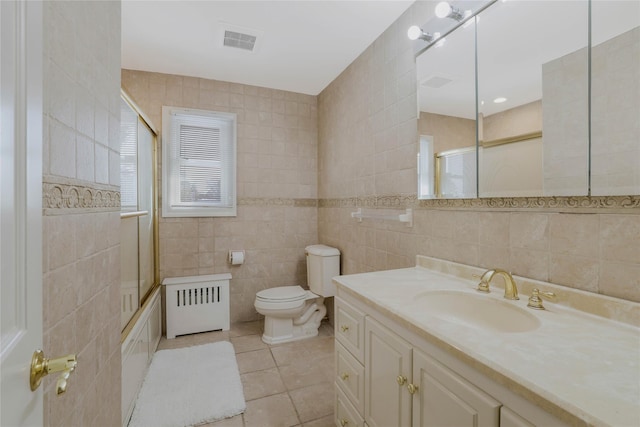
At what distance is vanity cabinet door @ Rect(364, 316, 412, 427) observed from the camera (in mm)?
1002

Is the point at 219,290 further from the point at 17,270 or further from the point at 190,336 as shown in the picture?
the point at 17,270

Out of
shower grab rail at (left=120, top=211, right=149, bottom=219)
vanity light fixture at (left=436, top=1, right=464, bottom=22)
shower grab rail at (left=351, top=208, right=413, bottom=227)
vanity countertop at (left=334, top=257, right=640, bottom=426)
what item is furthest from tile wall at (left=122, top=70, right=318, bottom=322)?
vanity countertop at (left=334, top=257, right=640, bottom=426)

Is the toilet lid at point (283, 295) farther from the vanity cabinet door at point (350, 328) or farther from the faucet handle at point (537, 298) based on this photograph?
the faucet handle at point (537, 298)

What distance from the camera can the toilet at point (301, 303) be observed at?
98.2 inches

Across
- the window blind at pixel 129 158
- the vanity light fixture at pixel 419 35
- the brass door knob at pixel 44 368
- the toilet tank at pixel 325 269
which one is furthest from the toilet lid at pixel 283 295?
the vanity light fixture at pixel 419 35

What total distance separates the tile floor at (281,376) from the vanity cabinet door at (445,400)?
3.17 ft

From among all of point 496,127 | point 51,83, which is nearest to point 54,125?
point 51,83

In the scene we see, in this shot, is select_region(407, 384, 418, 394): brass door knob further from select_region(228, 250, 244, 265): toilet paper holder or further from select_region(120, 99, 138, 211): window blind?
select_region(228, 250, 244, 265): toilet paper holder

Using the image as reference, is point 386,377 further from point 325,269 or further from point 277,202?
point 277,202

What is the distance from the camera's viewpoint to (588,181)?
999mm

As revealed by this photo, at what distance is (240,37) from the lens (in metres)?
2.16

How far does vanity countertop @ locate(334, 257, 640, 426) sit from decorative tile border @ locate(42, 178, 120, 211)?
1.08m

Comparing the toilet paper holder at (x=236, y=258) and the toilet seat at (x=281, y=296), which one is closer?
the toilet seat at (x=281, y=296)

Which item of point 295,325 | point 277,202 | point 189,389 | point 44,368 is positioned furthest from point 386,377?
point 277,202
